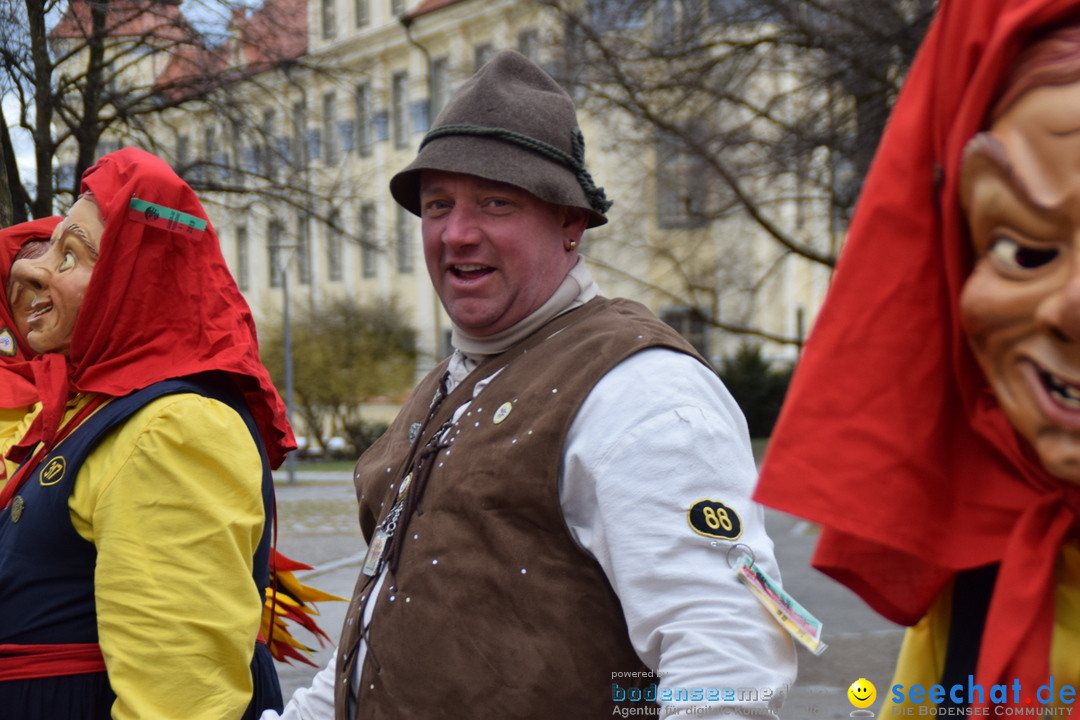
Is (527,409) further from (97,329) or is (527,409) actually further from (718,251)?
(718,251)

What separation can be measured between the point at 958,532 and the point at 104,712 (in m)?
1.93

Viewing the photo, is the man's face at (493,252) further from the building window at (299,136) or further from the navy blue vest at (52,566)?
the building window at (299,136)

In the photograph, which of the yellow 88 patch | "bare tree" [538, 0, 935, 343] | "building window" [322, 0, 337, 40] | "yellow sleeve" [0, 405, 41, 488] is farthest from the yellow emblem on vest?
"building window" [322, 0, 337, 40]

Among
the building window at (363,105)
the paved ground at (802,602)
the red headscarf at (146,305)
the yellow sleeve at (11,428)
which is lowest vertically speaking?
the paved ground at (802,602)

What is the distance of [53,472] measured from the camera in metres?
2.51

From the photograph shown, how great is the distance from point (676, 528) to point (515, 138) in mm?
885

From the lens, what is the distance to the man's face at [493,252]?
226 cm

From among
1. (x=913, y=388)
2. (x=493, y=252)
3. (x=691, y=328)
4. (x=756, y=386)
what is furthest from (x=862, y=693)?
(x=691, y=328)

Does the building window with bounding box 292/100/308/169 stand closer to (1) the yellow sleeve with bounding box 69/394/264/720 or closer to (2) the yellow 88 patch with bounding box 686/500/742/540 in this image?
(1) the yellow sleeve with bounding box 69/394/264/720

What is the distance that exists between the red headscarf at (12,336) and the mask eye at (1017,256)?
3.17 m

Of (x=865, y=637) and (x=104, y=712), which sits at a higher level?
(x=104, y=712)

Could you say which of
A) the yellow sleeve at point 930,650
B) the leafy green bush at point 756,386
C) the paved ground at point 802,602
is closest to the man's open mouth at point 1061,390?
the yellow sleeve at point 930,650

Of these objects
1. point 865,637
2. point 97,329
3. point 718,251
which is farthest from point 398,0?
point 97,329

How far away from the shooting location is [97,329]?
105 inches
